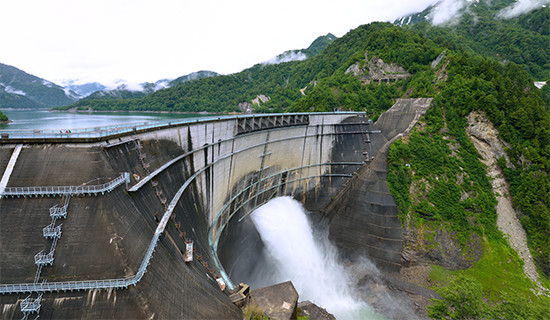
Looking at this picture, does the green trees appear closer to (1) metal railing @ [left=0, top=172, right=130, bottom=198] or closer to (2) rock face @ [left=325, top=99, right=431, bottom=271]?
(2) rock face @ [left=325, top=99, right=431, bottom=271]

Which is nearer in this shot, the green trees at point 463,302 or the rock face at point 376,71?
the green trees at point 463,302

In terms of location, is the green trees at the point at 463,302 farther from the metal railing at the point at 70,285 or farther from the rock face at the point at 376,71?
the rock face at the point at 376,71

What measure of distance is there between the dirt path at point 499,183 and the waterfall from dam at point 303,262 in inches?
832

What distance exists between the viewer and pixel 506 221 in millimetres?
33312

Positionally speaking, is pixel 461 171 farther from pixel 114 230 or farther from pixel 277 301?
pixel 114 230

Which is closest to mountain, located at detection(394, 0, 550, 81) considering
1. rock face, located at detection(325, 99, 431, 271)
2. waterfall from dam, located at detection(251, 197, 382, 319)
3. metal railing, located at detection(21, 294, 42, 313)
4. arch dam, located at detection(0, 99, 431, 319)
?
rock face, located at detection(325, 99, 431, 271)

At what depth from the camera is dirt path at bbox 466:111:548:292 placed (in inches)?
1226

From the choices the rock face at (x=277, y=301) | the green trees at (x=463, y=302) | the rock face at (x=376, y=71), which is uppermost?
the rock face at (x=376, y=71)

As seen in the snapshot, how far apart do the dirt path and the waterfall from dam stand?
69.3 ft

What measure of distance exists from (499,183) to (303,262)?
30.0 metres

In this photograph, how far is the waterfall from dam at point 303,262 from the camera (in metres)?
27.2

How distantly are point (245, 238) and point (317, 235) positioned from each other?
12156mm

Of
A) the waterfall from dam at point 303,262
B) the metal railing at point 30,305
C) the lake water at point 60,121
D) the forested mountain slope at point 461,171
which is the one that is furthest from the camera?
the lake water at point 60,121

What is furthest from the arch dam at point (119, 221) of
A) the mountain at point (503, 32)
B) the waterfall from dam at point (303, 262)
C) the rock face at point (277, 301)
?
the mountain at point (503, 32)
